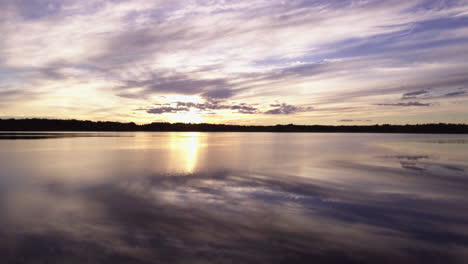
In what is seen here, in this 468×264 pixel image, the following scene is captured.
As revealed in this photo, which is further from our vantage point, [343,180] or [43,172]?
[43,172]

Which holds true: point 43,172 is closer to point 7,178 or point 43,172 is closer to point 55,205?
point 7,178

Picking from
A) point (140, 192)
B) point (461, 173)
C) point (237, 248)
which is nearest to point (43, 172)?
point (140, 192)

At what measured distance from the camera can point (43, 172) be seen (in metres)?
16.3

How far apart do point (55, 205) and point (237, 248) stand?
6.53m

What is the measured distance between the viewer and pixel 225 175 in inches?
621

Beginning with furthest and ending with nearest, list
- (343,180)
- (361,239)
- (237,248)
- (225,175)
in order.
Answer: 1. (225,175)
2. (343,180)
3. (361,239)
4. (237,248)

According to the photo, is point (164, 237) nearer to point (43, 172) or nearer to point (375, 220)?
point (375, 220)

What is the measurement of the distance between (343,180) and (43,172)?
15.8 meters

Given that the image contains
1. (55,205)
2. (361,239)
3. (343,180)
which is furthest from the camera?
(343,180)

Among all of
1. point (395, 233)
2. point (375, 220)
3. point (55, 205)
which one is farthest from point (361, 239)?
point (55, 205)

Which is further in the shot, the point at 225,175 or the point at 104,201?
the point at 225,175

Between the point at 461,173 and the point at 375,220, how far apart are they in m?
11.7

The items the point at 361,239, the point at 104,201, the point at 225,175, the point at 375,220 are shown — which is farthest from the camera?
the point at 225,175

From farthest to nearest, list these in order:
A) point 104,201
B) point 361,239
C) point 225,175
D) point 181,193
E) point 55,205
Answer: point 225,175 → point 181,193 → point 104,201 → point 55,205 → point 361,239
